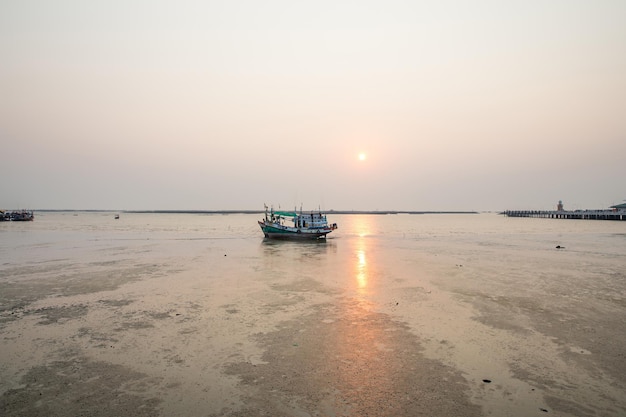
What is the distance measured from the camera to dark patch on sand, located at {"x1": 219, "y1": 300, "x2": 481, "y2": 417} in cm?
696

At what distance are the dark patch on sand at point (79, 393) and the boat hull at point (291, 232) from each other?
4153 centimetres

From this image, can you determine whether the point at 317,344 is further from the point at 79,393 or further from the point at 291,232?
the point at 291,232

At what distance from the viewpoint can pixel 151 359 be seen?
9359mm

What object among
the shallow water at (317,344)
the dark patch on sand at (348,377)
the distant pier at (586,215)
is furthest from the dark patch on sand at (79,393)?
the distant pier at (586,215)

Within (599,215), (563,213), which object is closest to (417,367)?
(599,215)

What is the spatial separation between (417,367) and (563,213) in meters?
164

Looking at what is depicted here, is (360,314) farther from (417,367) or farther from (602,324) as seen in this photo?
(602,324)

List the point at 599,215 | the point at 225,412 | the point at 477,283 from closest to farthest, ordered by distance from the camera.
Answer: the point at 225,412 < the point at 477,283 < the point at 599,215

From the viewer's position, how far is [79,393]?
24.5 feet

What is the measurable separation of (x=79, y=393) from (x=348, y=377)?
5717mm

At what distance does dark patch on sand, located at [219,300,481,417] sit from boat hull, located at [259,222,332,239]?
38.1 m

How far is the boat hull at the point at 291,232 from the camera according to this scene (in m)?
50.3

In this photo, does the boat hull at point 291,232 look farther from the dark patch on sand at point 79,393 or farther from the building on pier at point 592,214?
the building on pier at point 592,214

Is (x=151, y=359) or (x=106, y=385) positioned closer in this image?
(x=106, y=385)
